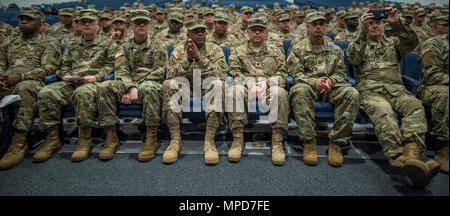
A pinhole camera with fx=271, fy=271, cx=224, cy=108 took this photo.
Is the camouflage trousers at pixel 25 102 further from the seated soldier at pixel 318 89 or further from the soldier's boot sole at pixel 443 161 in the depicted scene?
the soldier's boot sole at pixel 443 161

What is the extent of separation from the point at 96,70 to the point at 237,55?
1.37m

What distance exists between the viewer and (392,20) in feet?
6.32

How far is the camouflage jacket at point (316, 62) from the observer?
2.42m

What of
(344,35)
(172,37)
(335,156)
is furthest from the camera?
(344,35)

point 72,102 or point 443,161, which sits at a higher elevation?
point 443,161

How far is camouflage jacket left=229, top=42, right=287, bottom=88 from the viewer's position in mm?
2562

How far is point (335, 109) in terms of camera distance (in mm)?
2178

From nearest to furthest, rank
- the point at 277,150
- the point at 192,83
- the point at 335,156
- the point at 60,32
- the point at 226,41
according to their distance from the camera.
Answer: the point at 335,156
the point at 277,150
the point at 192,83
the point at 226,41
the point at 60,32

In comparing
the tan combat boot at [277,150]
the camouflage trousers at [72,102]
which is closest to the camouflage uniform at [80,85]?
the camouflage trousers at [72,102]

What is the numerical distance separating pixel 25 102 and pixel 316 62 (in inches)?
98.8

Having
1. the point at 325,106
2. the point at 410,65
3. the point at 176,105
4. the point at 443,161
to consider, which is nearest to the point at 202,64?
the point at 176,105

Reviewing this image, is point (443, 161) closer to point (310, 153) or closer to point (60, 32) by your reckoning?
point (310, 153)
